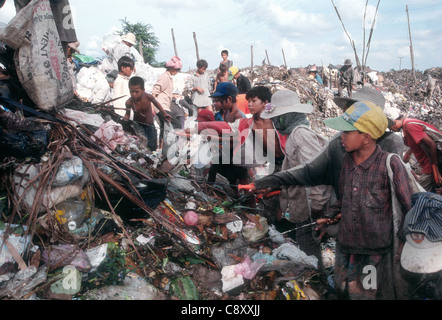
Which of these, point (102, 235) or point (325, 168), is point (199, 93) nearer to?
point (102, 235)

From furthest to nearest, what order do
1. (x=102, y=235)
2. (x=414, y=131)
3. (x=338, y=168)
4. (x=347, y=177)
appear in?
(x=414, y=131) → (x=102, y=235) → (x=338, y=168) → (x=347, y=177)

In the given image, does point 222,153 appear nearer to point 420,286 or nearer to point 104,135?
point 104,135

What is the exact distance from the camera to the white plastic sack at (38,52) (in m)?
2.42

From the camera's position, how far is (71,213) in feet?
8.70

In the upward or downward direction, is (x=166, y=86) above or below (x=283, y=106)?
above

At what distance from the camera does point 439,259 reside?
1.80 m

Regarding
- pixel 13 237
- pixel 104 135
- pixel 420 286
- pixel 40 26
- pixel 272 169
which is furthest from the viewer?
pixel 104 135

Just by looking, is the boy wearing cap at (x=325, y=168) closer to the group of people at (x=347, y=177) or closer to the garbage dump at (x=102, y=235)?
the group of people at (x=347, y=177)

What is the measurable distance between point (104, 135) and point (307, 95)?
404 inches

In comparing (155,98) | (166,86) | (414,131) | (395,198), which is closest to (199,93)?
(166,86)

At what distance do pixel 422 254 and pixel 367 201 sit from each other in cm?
42

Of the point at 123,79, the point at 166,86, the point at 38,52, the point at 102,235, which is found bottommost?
the point at 102,235

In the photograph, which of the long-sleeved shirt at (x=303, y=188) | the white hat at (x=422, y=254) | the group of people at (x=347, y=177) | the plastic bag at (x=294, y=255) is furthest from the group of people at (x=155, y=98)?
the white hat at (x=422, y=254)
